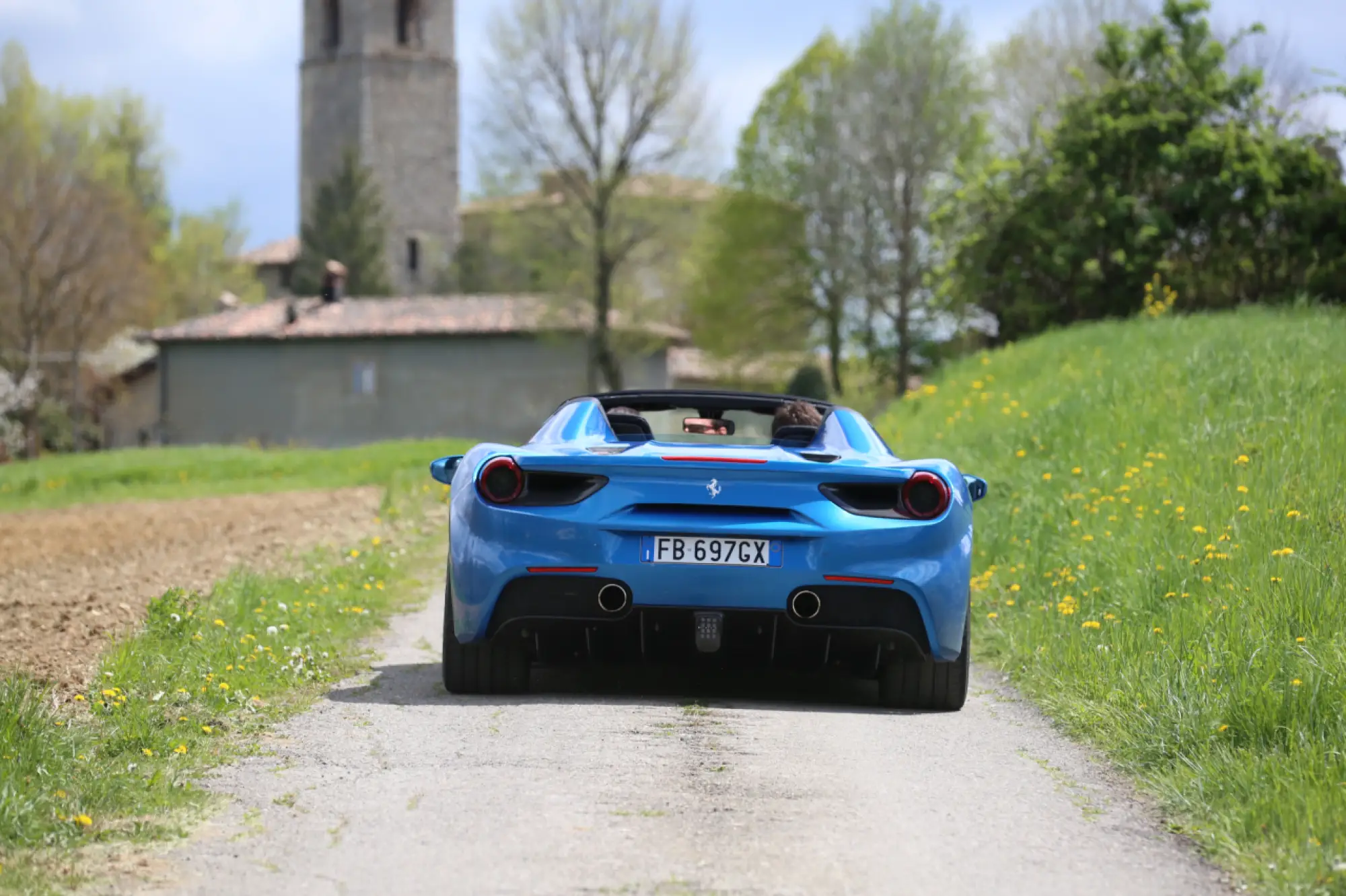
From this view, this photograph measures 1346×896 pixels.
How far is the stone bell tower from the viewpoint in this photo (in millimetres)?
86375

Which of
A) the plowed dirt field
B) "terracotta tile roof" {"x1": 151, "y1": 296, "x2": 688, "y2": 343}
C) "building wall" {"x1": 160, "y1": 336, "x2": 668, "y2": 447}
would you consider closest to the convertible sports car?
the plowed dirt field

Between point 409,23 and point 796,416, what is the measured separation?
83.3 m

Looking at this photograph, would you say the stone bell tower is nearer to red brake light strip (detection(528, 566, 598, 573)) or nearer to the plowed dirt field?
the plowed dirt field

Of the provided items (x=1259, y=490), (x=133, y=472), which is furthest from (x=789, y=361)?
(x=1259, y=490)

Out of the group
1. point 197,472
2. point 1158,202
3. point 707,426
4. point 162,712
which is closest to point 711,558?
point 707,426

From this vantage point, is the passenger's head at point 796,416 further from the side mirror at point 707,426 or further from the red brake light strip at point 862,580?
the red brake light strip at point 862,580

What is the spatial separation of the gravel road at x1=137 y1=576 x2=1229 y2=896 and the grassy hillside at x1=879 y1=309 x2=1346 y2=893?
9.0 inches

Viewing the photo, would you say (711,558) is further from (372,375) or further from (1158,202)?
(372,375)

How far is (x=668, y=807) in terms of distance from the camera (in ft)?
15.3

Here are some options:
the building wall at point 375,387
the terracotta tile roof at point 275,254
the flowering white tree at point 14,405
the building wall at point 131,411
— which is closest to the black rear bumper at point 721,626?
the flowering white tree at point 14,405

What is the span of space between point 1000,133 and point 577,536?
49.0 metres

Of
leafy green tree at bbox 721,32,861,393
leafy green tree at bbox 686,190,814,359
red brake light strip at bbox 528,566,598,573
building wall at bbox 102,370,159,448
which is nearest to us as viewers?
red brake light strip at bbox 528,566,598,573

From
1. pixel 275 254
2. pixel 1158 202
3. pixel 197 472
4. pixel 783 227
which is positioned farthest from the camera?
pixel 275 254

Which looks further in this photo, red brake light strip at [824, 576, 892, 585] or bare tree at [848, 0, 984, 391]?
bare tree at [848, 0, 984, 391]
